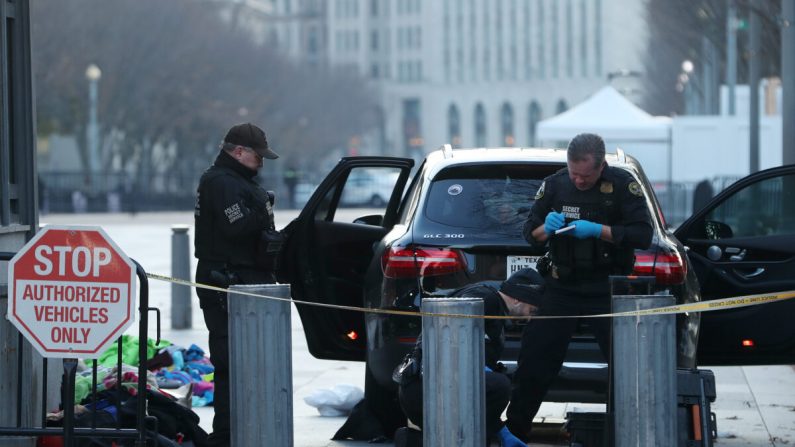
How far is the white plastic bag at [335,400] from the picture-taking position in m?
9.23

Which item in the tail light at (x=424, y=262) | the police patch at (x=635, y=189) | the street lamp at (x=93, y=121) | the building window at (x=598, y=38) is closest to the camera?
the police patch at (x=635, y=189)

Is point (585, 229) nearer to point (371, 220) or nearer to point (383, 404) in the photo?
point (383, 404)

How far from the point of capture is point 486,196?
7.73 m

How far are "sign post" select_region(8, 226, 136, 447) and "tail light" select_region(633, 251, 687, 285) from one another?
2610 millimetres

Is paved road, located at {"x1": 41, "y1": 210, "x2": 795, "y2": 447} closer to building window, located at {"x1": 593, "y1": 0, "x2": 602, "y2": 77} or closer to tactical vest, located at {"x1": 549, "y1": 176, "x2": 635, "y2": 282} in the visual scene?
tactical vest, located at {"x1": 549, "y1": 176, "x2": 635, "y2": 282}

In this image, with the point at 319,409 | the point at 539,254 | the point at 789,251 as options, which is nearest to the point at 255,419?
the point at 539,254

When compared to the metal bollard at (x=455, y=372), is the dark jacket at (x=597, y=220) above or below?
above

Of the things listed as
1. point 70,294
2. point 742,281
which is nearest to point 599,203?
point 742,281

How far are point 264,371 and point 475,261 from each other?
1694 mm

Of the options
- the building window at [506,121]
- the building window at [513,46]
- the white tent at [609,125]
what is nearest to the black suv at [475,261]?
the white tent at [609,125]

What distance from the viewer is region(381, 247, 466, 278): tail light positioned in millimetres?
7336

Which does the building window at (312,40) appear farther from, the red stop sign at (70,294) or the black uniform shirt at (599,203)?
the red stop sign at (70,294)

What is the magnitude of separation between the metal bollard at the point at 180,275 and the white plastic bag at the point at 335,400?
477 cm

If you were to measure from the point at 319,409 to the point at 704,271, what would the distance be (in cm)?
248
